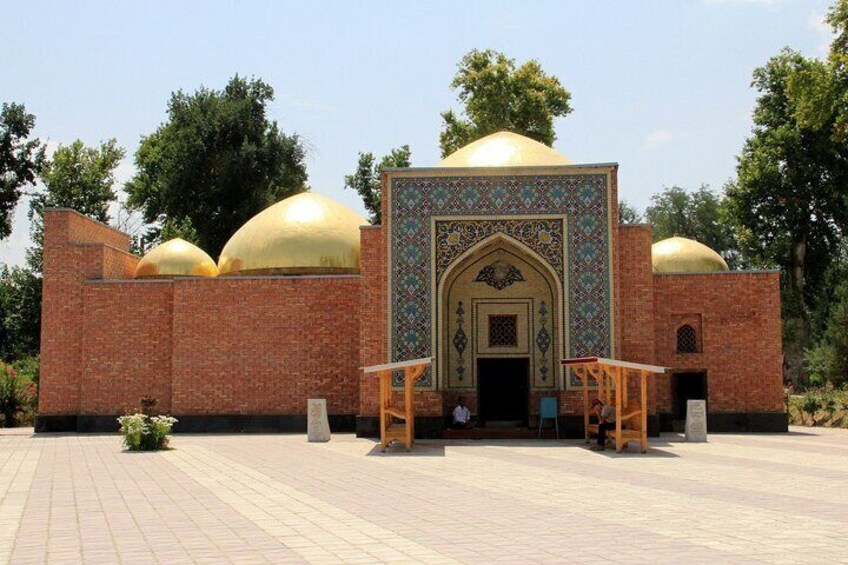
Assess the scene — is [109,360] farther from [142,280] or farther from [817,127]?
[817,127]

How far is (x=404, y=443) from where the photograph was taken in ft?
57.2

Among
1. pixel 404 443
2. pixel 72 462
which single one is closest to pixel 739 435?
pixel 404 443

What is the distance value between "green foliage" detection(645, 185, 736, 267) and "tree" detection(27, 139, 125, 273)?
98.1 feet

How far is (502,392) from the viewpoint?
71.5 ft

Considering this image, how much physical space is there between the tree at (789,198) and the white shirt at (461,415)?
19.4 meters

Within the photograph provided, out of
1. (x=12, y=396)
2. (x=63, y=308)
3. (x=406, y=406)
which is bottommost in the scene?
(x=12, y=396)

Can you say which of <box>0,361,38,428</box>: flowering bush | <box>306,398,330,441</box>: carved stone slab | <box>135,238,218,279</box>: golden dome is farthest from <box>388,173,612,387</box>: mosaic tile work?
<box>0,361,38,428</box>: flowering bush

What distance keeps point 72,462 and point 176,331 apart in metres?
7.79

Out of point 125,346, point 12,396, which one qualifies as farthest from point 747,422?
point 12,396

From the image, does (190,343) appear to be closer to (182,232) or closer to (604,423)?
(604,423)

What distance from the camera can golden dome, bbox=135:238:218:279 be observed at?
24953mm

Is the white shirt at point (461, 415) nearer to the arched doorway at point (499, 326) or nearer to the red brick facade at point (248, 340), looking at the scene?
the arched doorway at point (499, 326)

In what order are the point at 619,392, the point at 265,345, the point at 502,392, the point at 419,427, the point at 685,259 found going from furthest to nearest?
1. the point at 685,259
2. the point at 265,345
3. the point at 502,392
4. the point at 419,427
5. the point at 619,392

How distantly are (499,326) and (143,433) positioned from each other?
322 inches
